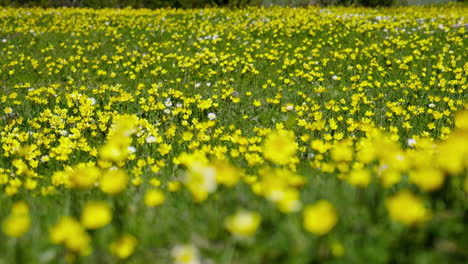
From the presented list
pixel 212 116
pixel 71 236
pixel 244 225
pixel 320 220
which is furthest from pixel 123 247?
pixel 212 116

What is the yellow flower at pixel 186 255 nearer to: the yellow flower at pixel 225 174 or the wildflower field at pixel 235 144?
the wildflower field at pixel 235 144

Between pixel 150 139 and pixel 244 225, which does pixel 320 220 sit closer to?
pixel 244 225

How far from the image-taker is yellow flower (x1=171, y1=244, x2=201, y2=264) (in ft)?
4.93

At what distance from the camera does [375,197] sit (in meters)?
1.81

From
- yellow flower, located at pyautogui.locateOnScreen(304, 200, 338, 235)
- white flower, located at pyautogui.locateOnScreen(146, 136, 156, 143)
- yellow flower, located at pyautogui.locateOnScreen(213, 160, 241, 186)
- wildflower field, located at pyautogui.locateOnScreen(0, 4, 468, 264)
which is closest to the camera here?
yellow flower, located at pyautogui.locateOnScreen(304, 200, 338, 235)

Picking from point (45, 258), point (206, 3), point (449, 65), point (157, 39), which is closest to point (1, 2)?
point (206, 3)

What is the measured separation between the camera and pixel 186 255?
1508mm

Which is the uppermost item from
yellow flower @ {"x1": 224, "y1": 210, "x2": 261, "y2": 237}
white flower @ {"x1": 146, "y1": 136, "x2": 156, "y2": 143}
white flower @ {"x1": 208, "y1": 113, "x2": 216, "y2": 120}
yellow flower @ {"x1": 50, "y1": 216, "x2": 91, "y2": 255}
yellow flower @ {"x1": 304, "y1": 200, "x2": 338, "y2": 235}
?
yellow flower @ {"x1": 304, "y1": 200, "x2": 338, "y2": 235}

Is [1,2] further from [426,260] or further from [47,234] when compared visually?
[426,260]

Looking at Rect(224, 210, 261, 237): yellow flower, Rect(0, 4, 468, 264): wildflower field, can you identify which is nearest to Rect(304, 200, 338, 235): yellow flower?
Rect(0, 4, 468, 264): wildflower field

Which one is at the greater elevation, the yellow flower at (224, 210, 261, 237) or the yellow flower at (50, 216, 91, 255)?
the yellow flower at (224, 210, 261, 237)

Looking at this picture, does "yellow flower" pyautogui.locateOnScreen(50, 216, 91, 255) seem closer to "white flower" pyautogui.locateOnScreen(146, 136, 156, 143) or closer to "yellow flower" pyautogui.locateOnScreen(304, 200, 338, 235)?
"yellow flower" pyautogui.locateOnScreen(304, 200, 338, 235)

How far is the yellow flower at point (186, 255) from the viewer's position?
150 cm

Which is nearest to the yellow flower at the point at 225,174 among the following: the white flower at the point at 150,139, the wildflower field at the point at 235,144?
the wildflower field at the point at 235,144
